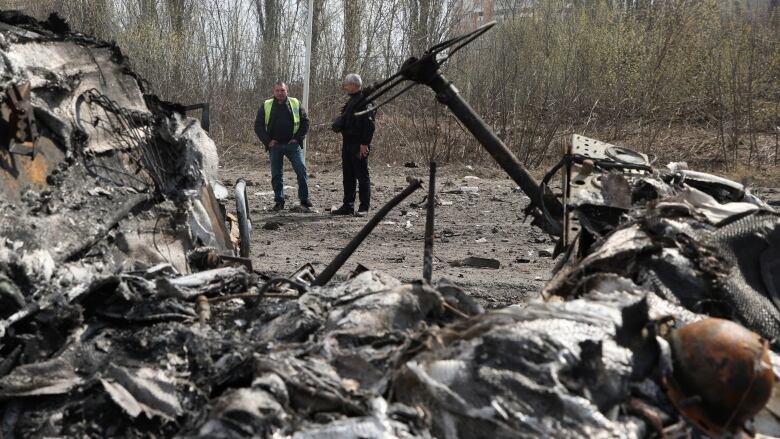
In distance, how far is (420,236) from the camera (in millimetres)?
9656

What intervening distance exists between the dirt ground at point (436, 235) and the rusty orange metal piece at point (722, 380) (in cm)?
343

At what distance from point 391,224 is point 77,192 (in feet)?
20.8

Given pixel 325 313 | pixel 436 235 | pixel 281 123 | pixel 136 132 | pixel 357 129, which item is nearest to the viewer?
pixel 325 313

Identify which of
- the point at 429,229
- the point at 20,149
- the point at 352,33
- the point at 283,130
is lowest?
the point at 429,229

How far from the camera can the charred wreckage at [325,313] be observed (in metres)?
2.60

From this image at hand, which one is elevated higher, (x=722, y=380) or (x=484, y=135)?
(x=484, y=135)

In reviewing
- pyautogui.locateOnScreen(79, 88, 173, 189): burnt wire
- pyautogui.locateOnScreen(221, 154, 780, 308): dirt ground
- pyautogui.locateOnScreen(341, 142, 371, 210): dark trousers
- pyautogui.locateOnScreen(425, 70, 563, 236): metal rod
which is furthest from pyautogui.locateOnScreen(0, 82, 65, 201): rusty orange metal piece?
pyautogui.locateOnScreen(341, 142, 371, 210): dark trousers

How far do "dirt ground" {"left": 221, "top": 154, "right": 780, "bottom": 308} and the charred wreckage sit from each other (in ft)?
8.74

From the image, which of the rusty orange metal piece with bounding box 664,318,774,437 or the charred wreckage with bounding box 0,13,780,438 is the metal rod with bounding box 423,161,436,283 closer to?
the charred wreckage with bounding box 0,13,780,438

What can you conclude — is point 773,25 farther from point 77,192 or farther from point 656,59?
point 77,192

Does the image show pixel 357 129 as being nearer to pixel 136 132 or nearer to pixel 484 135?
pixel 136 132

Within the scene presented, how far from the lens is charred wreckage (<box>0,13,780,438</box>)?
8.52ft

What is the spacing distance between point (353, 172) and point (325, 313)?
25.7ft

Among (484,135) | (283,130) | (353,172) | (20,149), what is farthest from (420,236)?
(20,149)
